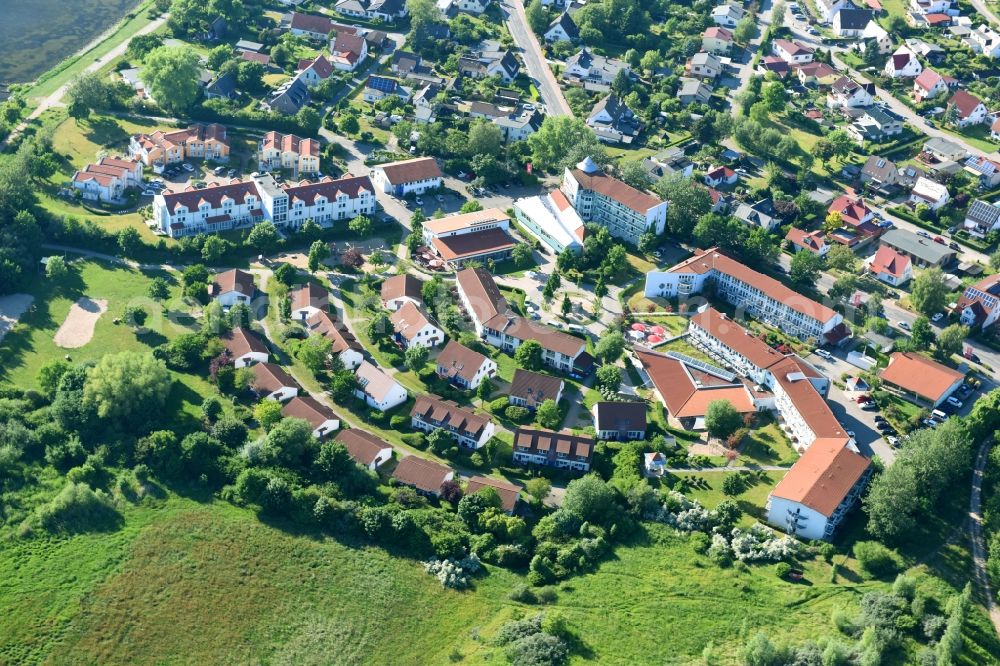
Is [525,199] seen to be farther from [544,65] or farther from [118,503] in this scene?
[118,503]

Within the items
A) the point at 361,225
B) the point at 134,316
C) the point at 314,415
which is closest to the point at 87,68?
the point at 361,225

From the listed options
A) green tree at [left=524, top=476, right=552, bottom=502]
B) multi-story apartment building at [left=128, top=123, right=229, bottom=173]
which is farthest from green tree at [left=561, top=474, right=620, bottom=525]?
multi-story apartment building at [left=128, top=123, right=229, bottom=173]

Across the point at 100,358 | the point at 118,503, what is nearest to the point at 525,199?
the point at 100,358

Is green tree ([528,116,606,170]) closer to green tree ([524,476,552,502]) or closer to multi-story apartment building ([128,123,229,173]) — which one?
multi-story apartment building ([128,123,229,173])

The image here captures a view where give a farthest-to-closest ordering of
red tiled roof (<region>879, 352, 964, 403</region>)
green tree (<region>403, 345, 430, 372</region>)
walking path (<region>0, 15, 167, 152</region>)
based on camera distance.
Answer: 1. walking path (<region>0, 15, 167, 152</region>)
2. green tree (<region>403, 345, 430, 372</region>)
3. red tiled roof (<region>879, 352, 964, 403</region>)

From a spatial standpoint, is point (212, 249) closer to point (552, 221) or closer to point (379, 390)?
point (379, 390)

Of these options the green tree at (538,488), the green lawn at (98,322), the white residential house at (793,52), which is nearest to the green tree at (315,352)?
the green lawn at (98,322)
